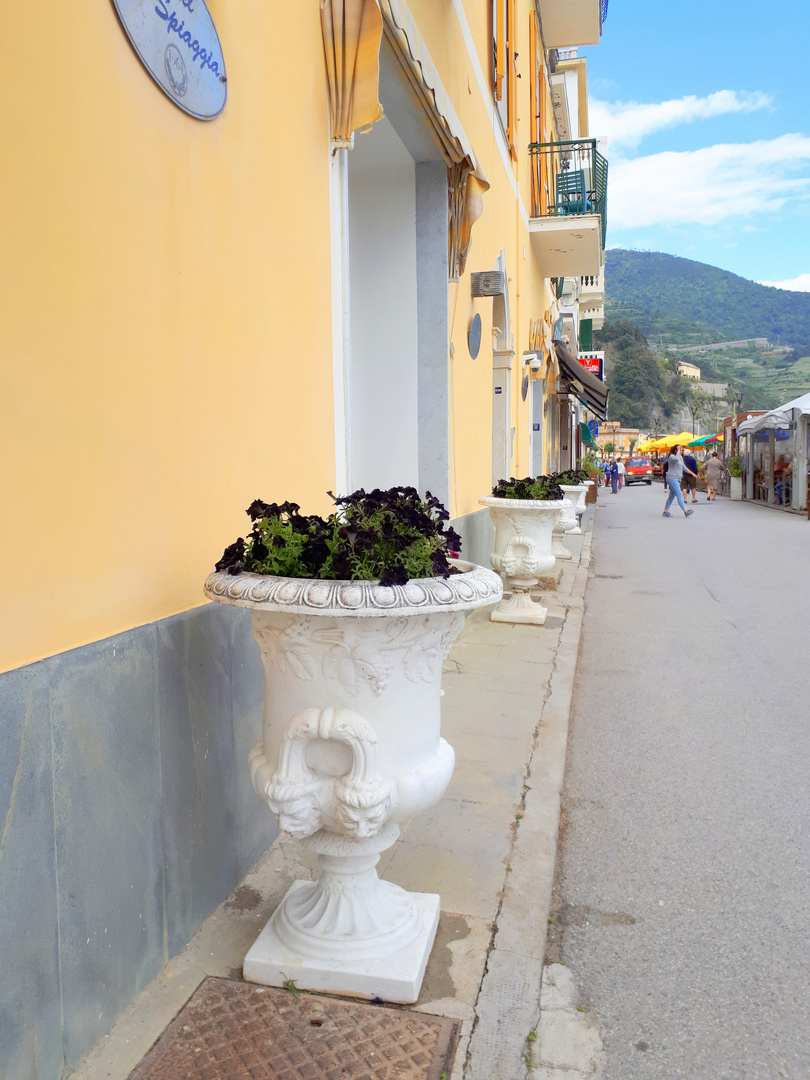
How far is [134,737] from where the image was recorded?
2.08 meters

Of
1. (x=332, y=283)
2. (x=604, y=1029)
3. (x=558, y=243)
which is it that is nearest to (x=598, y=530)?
(x=558, y=243)

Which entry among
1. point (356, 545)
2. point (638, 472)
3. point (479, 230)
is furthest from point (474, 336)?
point (638, 472)

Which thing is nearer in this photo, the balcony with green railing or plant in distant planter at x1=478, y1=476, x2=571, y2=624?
plant in distant planter at x1=478, y1=476, x2=571, y2=624

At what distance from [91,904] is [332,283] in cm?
266

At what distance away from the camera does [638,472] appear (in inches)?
1793

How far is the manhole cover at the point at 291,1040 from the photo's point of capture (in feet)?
6.27

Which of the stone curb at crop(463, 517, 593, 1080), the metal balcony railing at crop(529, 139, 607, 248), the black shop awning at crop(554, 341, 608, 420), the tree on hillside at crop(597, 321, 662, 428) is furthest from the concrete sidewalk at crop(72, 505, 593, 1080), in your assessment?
the tree on hillside at crop(597, 321, 662, 428)

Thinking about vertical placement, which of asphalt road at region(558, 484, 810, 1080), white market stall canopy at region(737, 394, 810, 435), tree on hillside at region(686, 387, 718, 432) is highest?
tree on hillside at region(686, 387, 718, 432)

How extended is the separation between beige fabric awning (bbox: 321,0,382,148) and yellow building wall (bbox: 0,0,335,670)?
0.27 m

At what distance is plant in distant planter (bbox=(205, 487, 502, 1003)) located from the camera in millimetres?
2025

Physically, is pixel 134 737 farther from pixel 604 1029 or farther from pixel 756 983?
pixel 756 983

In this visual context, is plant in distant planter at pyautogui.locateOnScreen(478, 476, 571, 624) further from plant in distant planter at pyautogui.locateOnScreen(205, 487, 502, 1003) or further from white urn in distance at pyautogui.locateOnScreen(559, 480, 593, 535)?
plant in distant planter at pyautogui.locateOnScreen(205, 487, 502, 1003)

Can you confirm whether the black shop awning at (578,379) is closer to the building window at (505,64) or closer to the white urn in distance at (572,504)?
the white urn in distance at (572,504)

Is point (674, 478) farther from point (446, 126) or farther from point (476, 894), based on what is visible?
point (476, 894)
